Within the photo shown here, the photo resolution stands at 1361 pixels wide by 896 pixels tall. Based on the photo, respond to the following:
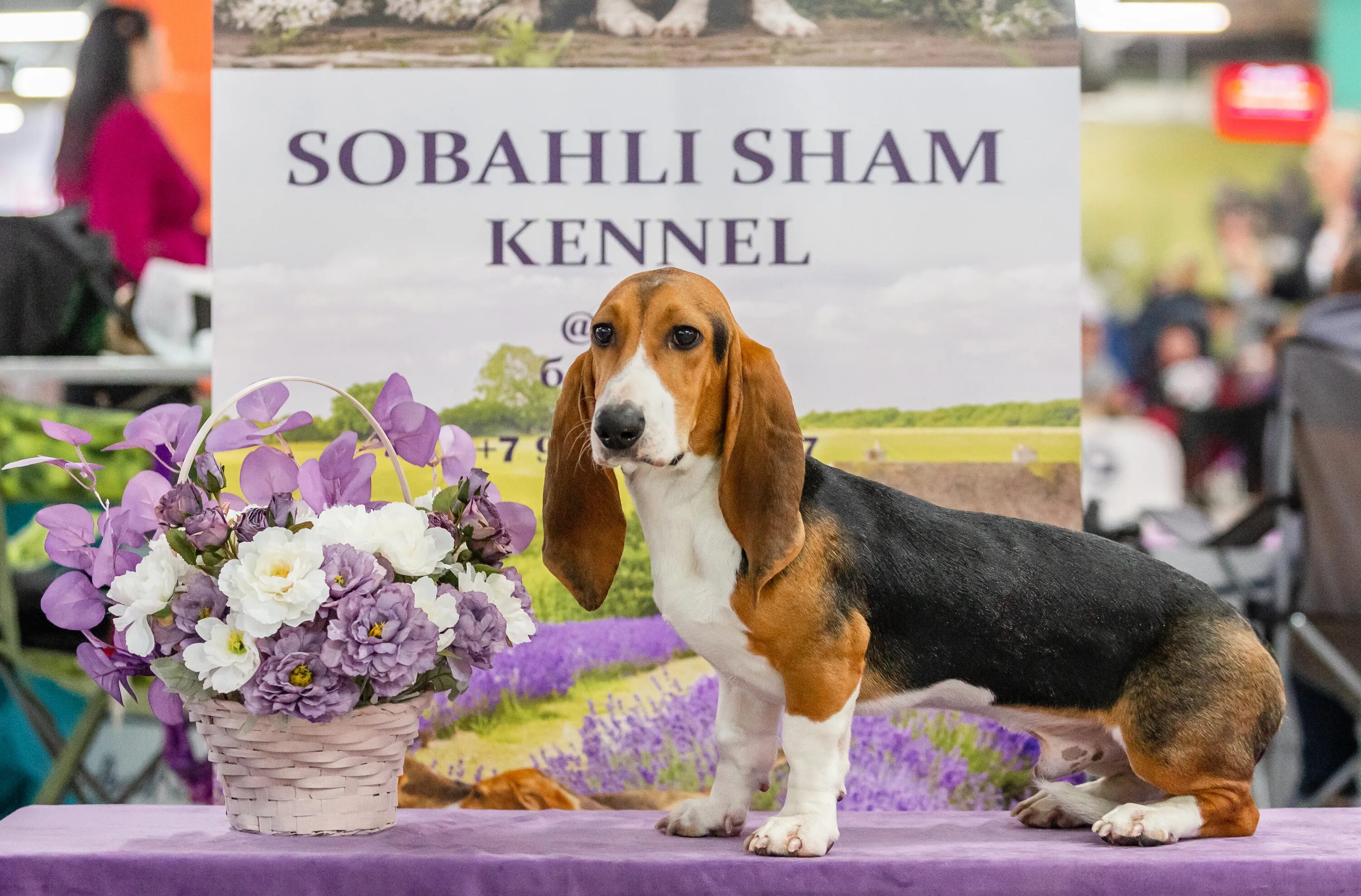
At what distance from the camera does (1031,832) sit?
1790 mm

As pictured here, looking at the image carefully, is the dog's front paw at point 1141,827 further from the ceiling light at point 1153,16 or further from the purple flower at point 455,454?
the ceiling light at point 1153,16

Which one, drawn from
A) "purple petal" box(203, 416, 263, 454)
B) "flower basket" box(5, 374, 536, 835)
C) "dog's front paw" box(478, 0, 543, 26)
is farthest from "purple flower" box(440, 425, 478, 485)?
"dog's front paw" box(478, 0, 543, 26)

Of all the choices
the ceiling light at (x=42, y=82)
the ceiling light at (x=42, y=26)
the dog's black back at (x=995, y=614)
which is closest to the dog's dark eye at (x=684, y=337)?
the dog's black back at (x=995, y=614)

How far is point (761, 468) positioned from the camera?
162cm

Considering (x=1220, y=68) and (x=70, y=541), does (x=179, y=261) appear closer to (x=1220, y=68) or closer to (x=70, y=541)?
(x=70, y=541)

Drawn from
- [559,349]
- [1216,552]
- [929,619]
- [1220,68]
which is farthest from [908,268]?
[1220,68]

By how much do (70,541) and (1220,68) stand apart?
10251 mm

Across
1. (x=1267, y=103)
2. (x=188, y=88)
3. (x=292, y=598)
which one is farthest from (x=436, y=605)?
(x=1267, y=103)

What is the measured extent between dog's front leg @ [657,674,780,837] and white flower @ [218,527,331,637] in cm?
56

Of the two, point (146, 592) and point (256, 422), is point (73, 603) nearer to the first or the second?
point (146, 592)

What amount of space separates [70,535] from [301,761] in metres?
0.42

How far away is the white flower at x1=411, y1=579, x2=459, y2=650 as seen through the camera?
1.65 metres

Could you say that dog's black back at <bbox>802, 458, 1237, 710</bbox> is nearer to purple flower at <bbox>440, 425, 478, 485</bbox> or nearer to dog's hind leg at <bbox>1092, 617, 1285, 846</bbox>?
dog's hind leg at <bbox>1092, 617, 1285, 846</bbox>

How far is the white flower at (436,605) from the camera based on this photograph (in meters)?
1.65
